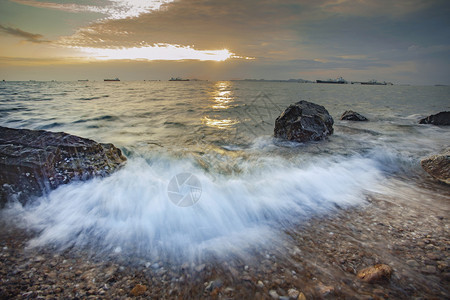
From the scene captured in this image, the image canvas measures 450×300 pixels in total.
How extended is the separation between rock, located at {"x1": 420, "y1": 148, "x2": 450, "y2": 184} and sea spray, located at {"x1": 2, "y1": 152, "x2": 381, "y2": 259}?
43.2 inches

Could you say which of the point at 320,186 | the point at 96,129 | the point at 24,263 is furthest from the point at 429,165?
the point at 96,129

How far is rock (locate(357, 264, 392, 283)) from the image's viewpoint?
78.8 inches

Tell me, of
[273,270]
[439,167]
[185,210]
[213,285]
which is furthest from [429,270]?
[439,167]

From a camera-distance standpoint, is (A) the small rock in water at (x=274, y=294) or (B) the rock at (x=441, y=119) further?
(B) the rock at (x=441, y=119)

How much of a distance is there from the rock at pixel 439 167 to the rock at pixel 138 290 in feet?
19.9

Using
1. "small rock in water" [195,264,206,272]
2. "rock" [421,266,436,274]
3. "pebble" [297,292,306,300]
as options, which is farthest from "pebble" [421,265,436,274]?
"small rock in water" [195,264,206,272]

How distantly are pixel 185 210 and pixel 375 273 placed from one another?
273cm

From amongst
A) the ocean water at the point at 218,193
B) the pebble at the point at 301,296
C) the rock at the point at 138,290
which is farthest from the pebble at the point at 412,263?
the rock at the point at 138,290

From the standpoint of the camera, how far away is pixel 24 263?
2291 mm

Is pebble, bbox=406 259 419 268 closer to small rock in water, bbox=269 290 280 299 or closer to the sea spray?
the sea spray

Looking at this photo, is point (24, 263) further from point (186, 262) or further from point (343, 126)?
point (343, 126)

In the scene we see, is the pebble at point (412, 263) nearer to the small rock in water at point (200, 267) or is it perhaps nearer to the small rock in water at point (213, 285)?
the small rock in water at point (213, 285)

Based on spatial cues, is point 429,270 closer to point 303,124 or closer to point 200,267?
point 200,267

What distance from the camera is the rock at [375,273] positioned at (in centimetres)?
200
